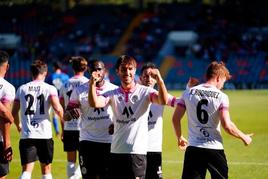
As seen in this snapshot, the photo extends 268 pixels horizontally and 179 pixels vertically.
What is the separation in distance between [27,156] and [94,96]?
3012 millimetres

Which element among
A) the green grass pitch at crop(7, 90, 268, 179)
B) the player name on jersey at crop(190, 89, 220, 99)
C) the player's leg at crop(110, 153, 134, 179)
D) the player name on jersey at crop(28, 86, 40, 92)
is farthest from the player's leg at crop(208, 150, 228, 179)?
the green grass pitch at crop(7, 90, 268, 179)

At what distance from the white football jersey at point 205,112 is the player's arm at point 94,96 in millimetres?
1329

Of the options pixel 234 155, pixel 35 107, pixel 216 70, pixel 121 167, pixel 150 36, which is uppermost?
pixel 150 36

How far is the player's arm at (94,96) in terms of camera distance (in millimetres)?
8492

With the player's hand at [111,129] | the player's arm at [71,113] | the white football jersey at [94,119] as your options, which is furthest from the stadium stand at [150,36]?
the player's arm at [71,113]

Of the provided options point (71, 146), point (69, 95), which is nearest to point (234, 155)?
point (71, 146)

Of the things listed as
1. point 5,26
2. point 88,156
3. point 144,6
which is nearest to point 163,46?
point 144,6

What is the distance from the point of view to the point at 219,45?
52.1 metres

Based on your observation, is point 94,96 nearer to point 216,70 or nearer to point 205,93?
point 205,93

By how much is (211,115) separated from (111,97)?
4.84 feet

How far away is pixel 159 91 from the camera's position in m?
8.42

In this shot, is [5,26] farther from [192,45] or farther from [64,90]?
[64,90]

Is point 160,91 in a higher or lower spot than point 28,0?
lower

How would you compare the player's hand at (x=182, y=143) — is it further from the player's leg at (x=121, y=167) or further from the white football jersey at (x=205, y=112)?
the player's leg at (x=121, y=167)
